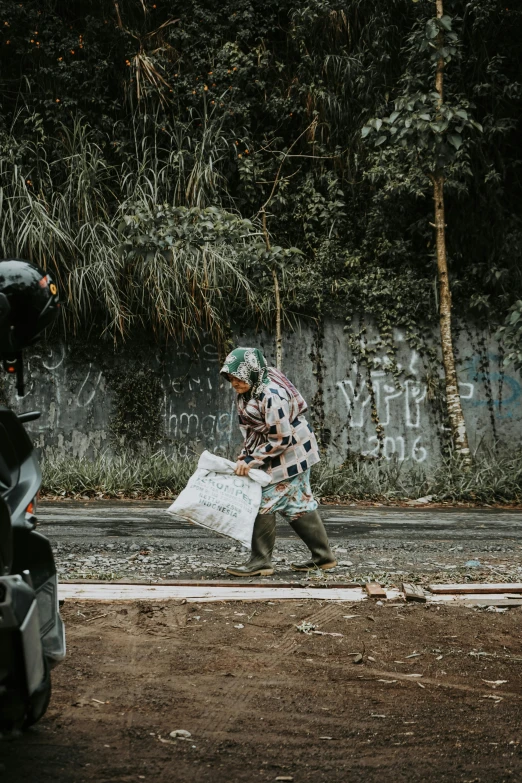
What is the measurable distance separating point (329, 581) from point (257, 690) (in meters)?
2.31

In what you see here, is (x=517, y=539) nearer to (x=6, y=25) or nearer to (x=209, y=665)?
(x=209, y=665)

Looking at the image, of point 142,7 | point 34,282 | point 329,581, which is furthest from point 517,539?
point 142,7

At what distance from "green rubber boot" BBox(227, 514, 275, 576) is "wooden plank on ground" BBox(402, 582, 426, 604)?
116cm

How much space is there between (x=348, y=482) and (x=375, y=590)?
7101 mm

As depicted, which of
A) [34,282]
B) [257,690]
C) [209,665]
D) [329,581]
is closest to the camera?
[34,282]

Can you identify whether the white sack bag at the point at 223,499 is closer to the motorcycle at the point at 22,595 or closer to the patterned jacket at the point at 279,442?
the patterned jacket at the point at 279,442

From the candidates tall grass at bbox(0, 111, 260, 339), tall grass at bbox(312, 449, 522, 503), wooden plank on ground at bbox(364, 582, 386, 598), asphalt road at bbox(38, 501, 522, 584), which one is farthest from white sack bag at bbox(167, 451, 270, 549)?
tall grass at bbox(0, 111, 260, 339)

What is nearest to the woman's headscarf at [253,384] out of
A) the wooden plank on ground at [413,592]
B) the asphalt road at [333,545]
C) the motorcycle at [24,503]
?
the asphalt road at [333,545]

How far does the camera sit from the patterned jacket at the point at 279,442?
6.65 m

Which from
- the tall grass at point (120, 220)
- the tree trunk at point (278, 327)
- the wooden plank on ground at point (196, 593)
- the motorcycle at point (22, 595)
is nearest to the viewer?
the motorcycle at point (22, 595)

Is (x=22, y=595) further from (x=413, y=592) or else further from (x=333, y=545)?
(x=333, y=545)

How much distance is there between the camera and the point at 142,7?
15641mm

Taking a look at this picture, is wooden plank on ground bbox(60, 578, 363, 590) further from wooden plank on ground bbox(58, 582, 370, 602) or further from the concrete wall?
the concrete wall

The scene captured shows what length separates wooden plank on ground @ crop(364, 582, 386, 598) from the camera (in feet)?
18.7
